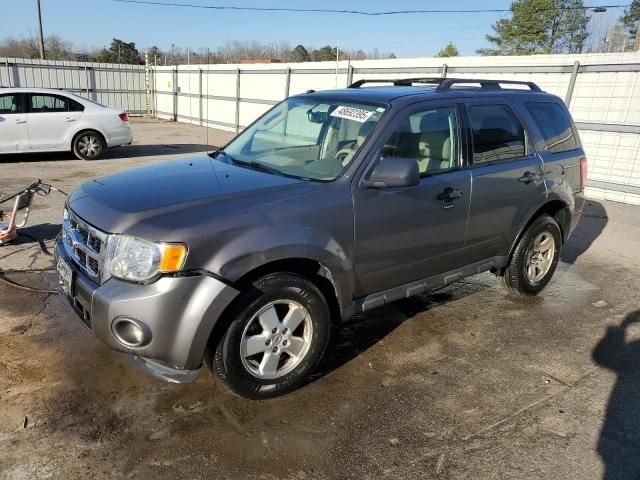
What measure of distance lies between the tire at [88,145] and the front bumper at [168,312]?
10.5m

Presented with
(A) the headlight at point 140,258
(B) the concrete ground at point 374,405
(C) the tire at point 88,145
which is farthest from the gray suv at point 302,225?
(C) the tire at point 88,145

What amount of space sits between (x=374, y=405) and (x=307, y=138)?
2.03m

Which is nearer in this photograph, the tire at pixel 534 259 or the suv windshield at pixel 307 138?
the suv windshield at pixel 307 138

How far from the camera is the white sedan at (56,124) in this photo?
11.0m

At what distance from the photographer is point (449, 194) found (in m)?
3.79

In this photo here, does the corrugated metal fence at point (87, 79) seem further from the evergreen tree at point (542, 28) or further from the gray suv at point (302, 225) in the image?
the evergreen tree at point (542, 28)

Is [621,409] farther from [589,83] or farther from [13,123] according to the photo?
[13,123]

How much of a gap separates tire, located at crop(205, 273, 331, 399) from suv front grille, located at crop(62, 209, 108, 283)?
796mm

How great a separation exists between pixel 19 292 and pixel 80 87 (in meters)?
21.9

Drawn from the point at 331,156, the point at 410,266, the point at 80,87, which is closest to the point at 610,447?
the point at 410,266

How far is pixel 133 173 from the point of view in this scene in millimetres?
3666

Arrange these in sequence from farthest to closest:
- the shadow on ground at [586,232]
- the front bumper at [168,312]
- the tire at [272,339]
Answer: the shadow on ground at [586,232], the tire at [272,339], the front bumper at [168,312]

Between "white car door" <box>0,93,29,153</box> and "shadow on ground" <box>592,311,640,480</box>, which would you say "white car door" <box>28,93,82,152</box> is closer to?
"white car door" <box>0,93,29,153</box>

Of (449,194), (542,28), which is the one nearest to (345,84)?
(449,194)
